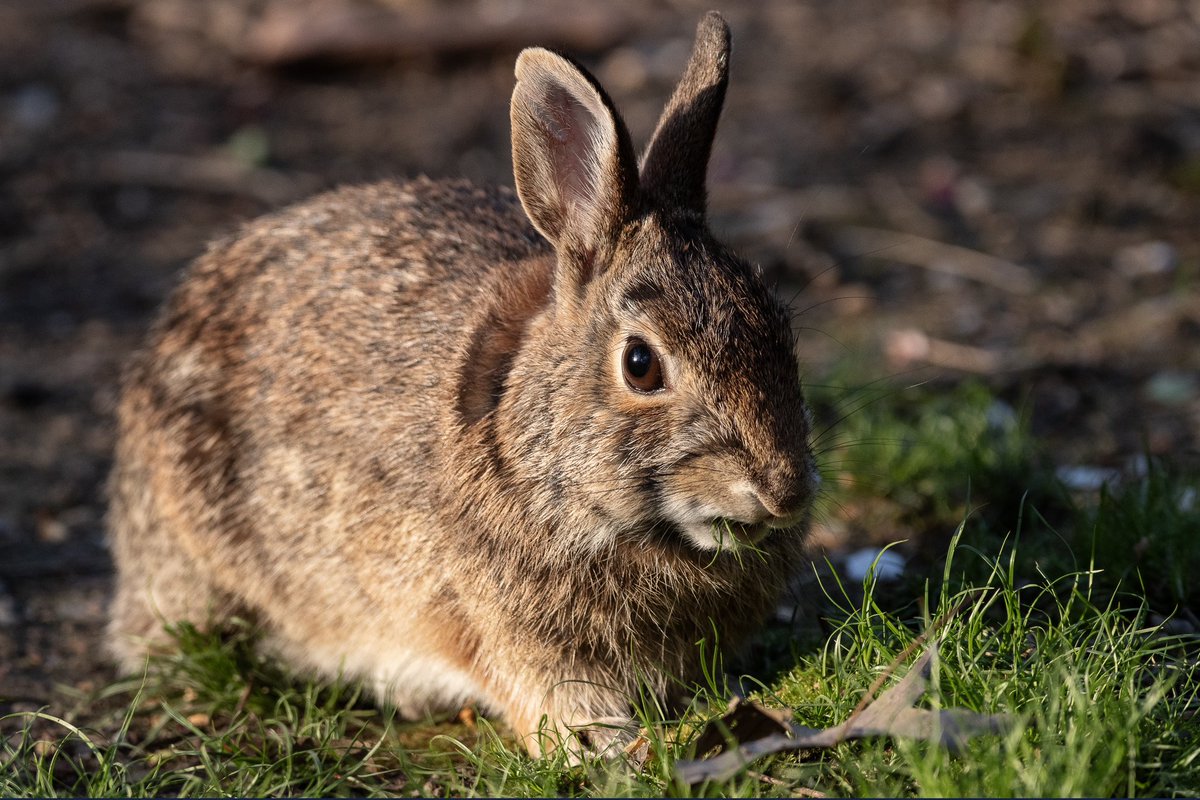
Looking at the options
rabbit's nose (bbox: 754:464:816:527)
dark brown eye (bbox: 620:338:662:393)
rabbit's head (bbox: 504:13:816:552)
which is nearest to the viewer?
rabbit's nose (bbox: 754:464:816:527)

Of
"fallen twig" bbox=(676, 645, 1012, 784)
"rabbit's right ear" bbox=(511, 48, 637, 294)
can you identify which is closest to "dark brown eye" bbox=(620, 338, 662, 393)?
"rabbit's right ear" bbox=(511, 48, 637, 294)

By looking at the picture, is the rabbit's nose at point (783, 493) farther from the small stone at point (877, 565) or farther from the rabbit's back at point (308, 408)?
the small stone at point (877, 565)

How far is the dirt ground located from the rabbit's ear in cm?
183

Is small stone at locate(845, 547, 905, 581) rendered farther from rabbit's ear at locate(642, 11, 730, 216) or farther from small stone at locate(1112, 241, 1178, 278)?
small stone at locate(1112, 241, 1178, 278)

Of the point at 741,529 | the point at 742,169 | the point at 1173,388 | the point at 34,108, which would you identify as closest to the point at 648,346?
the point at 741,529

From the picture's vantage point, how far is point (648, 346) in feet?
12.6

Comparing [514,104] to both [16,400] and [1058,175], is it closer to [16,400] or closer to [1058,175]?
[16,400]

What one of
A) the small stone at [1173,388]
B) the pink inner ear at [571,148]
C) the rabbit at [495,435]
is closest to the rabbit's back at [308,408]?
the rabbit at [495,435]

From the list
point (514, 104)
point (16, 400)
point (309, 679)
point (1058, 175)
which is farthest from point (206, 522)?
point (1058, 175)

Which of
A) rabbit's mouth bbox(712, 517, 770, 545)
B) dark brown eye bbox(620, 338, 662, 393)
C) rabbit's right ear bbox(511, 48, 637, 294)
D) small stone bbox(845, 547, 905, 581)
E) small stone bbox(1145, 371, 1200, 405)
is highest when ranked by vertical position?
rabbit's right ear bbox(511, 48, 637, 294)

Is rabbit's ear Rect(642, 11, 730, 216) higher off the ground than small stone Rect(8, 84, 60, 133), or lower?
higher

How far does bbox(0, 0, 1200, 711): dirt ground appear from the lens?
22.1 feet

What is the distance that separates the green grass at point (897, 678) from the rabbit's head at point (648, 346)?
59cm

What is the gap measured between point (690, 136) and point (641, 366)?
0.85 metres
